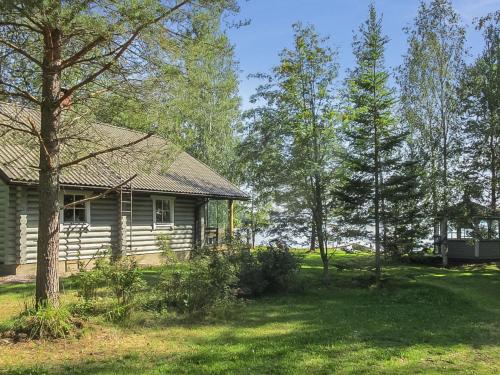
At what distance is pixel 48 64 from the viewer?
7.52 m

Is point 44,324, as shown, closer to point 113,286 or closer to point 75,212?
point 113,286

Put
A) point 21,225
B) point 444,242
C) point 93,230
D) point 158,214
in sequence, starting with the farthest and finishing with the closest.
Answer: point 444,242, point 158,214, point 93,230, point 21,225

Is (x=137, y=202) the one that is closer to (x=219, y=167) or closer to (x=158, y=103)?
(x=158, y=103)

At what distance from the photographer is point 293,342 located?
24.9 feet

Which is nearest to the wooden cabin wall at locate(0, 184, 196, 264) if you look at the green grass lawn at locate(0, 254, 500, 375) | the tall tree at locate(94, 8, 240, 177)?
the green grass lawn at locate(0, 254, 500, 375)

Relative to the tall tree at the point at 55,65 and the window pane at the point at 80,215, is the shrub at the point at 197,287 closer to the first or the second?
the tall tree at the point at 55,65

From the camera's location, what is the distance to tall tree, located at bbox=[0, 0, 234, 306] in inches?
264

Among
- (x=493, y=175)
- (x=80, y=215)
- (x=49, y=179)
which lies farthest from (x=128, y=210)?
(x=493, y=175)

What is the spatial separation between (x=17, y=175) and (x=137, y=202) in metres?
5.18

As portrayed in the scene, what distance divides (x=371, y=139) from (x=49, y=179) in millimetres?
8825

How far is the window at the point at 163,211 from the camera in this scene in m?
18.7

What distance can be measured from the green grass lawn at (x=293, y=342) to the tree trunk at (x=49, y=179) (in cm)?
99

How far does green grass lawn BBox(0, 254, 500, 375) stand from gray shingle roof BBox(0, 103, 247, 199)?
2.78 m

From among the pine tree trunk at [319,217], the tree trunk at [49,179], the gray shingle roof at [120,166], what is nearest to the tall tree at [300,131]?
the pine tree trunk at [319,217]
